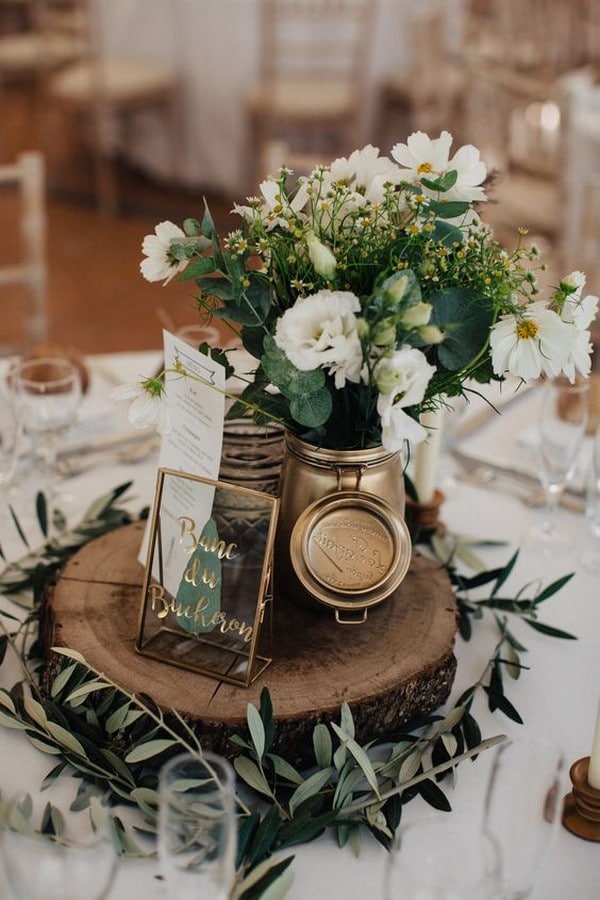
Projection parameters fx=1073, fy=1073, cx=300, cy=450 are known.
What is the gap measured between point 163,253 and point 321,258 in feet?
0.69

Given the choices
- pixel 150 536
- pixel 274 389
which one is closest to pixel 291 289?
pixel 274 389

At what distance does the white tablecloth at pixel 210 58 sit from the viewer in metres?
4.75

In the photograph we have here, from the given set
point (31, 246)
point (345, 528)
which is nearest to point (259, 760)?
point (345, 528)

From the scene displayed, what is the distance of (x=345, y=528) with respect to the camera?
1.08 m

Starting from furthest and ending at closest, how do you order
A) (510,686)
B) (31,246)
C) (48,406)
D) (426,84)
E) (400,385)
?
(426,84)
(31,246)
(48,406)
(510,686)
(400,385)

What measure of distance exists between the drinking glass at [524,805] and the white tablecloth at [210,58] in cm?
438

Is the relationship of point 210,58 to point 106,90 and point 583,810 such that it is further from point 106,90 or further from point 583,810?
point 583,810

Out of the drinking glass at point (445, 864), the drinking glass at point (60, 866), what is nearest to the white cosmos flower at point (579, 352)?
the drinking glass at point (445, 864)

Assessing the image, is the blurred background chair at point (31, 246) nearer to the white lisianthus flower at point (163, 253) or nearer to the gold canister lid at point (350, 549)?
the white lisianthus flower at point (163, 253)

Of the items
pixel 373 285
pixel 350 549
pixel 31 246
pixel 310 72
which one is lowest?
pixel 310 72

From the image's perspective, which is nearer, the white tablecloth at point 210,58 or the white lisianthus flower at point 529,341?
the white lisianthus flower at point 529,341

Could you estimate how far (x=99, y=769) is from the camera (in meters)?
0.99

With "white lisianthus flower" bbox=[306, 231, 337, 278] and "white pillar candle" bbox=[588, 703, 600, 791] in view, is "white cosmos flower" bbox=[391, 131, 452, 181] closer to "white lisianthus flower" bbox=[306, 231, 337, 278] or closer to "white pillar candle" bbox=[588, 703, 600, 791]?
"white lisianthus flower" bbox=[306, 231, 337, 278]

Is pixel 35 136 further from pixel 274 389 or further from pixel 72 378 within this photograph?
pixel 274 389
